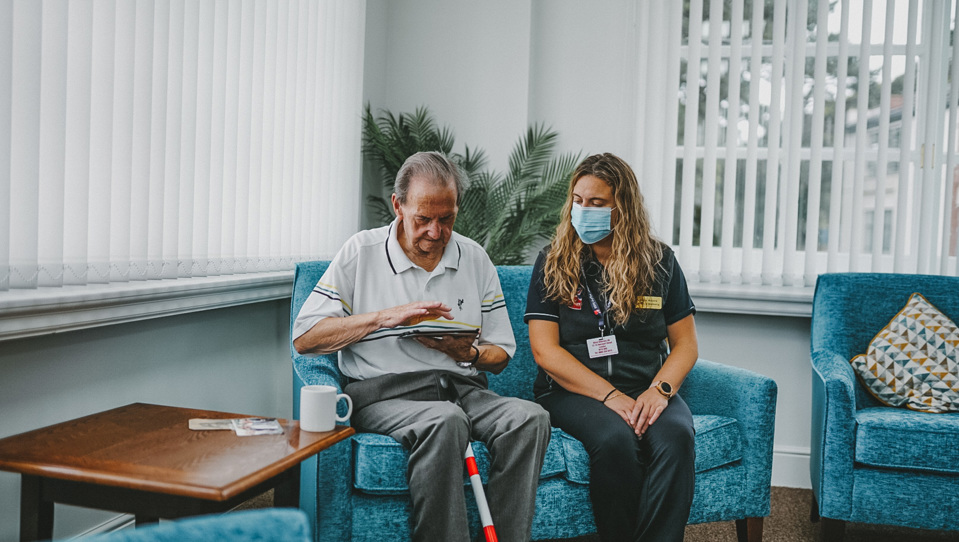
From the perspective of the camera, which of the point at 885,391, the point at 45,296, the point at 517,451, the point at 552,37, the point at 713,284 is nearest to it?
the point at 45,296

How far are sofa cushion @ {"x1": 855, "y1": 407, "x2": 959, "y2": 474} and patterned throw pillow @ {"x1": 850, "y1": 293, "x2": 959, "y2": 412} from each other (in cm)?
23

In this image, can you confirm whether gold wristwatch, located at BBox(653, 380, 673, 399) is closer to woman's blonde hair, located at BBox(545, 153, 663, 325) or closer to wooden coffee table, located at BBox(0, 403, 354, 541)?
woman's blonde hair, located at BBox(545, 153, 663, 325)

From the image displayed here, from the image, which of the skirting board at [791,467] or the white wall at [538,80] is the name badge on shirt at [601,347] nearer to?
the white wall at [538,80]

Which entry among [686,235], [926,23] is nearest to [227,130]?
[686,235]

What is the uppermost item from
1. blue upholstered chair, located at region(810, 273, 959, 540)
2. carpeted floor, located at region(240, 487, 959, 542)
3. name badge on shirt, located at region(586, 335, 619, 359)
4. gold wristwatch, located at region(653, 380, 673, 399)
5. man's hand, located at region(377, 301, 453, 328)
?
man's hand, located at region(377, 301, 453, 328)

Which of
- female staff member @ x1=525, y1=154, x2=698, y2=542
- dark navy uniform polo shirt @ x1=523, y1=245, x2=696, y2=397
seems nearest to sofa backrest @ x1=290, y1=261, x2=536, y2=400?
female staff member @ x1=525, y1=154, x2=698, y2=542

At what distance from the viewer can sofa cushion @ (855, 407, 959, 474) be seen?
224 cm

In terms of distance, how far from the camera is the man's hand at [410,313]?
186 cm

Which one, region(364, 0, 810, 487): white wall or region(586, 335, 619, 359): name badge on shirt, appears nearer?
region(586, 335, 619, 359): name badge on shirt

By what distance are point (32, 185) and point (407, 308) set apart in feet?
2.92

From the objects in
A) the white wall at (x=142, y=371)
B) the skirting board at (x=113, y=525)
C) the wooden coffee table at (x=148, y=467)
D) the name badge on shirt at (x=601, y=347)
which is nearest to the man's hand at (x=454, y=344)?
the name badge on shirt at (x=601, y=347)

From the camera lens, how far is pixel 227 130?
2.38 meters

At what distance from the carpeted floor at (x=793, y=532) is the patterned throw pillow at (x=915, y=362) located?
0.51m

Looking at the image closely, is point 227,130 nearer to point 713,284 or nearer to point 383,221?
point 383,221
